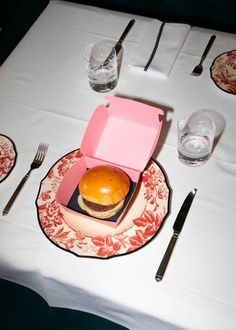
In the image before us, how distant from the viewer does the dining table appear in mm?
638

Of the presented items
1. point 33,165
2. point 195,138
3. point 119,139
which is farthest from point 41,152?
point 195,138

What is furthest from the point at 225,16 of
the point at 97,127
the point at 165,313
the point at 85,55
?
the point at 165,313

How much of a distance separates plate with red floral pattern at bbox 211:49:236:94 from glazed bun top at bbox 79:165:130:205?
0.40m

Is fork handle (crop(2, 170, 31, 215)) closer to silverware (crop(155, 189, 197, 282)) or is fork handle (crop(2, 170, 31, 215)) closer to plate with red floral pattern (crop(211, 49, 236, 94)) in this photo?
silverware (crop(155, 189, 197, 282))

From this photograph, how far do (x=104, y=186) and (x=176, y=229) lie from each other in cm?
17

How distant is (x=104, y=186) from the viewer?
2.11 feet

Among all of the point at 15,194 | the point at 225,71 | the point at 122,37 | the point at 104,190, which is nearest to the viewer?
the point at 104,190

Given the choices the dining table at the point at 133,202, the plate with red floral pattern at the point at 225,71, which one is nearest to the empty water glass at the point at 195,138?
the dining table at the point at 133,202

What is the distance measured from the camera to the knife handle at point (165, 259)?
2.09ft

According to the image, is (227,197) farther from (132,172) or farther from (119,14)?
(119,14)

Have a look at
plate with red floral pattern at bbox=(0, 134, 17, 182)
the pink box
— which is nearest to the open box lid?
the pink box

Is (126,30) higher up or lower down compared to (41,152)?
higher up

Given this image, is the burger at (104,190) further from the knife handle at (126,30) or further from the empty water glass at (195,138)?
the knife handle at (126,30)

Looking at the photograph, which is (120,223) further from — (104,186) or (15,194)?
(15,194)
